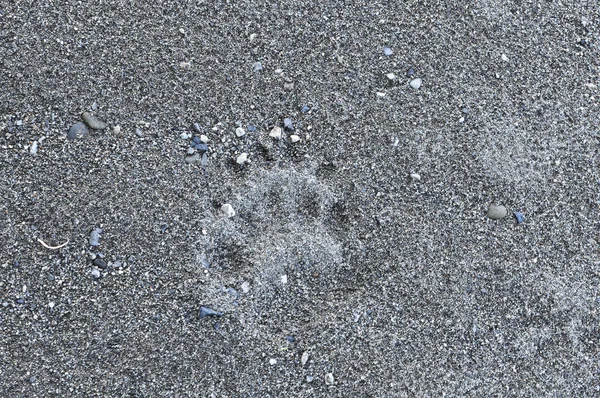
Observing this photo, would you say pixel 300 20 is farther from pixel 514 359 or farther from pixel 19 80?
pixel 514 359

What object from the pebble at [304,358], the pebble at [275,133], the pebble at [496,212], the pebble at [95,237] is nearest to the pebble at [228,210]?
the pebble at [275,133]

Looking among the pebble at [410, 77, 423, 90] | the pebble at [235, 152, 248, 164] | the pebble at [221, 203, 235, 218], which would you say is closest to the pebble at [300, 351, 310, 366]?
the pebble at [221, 203, 235, 218]

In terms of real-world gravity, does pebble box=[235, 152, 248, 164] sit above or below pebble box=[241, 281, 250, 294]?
above

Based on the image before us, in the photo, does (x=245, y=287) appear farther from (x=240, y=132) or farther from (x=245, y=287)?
(x=240, y=132)

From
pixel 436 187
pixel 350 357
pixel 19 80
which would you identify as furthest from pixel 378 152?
pixel 19 80

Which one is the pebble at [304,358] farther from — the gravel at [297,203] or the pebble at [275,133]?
the pebble at [275,133]

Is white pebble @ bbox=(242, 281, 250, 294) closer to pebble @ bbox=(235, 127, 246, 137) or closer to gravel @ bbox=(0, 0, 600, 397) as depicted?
gravel @ bbox=(0, 0, 600, 397)
